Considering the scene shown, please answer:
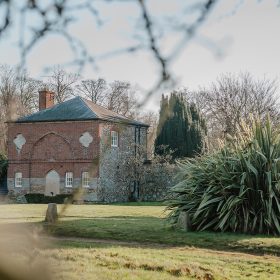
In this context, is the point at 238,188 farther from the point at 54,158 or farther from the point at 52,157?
the point at 52,157

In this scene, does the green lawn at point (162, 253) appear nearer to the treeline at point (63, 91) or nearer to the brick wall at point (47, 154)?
the treeline at point (63, 91)

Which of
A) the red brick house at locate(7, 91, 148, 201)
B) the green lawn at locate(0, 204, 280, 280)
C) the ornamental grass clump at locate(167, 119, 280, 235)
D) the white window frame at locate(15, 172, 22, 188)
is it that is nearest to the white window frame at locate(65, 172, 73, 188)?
the red brick house at locate(7, 91, 148, 201)

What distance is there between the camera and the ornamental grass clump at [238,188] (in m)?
13.0

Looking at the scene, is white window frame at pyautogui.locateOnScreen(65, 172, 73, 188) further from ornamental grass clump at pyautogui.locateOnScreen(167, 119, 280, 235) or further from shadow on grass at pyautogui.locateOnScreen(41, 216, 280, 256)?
ornamental grass clump at pyautogui.locateOnScreen(167, 119, 280, 235)

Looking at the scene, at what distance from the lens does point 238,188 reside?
13.5 metres

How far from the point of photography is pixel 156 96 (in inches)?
56.4

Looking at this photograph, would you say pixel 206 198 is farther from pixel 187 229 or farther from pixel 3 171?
pixel 3 171

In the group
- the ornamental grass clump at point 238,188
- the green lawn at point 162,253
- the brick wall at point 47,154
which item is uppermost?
the brick wall at point 47,154

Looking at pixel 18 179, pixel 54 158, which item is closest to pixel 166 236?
pixel 54 158

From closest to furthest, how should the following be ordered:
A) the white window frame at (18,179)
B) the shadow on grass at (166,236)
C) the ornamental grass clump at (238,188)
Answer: the shadow on grass at (166,236), the ornamental grass clump at (238,188), the white window frame at (18,179)

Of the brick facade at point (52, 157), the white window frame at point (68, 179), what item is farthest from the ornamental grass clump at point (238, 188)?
the white window frame at point (68, 179)

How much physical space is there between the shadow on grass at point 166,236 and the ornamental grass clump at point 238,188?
2.08 feet

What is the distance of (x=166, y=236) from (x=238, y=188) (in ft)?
7.63

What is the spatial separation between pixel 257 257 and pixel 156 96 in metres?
9.32
